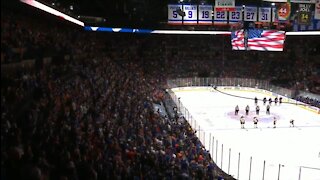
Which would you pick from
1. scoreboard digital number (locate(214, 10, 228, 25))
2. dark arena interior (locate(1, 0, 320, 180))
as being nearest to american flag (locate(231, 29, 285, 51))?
scoreboard digital number (locate(214, 10, 228, 25))

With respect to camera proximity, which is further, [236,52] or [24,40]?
[236,52]

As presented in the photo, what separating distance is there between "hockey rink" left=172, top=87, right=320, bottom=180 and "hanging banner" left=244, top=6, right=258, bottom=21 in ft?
25.4

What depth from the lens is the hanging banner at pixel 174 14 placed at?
113ft

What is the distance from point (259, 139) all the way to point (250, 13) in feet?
61.5

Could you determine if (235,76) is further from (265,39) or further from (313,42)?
(265,39)

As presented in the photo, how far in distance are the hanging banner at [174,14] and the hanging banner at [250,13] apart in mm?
5825

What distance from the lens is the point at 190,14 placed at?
115 ft

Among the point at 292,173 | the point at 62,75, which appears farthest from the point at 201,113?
the point at 62,75

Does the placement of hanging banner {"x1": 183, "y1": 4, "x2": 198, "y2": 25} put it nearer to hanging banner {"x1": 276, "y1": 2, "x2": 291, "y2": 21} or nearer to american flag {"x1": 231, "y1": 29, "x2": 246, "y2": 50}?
american flag {"x1": 231, "y1": 29, "x2": 246, "y2": 50}

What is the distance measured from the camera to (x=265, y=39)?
28719 mm

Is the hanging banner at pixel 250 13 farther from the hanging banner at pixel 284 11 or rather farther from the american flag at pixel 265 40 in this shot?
the hanging banner at pixel 284 11

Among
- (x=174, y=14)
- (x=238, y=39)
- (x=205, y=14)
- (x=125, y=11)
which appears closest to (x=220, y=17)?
(x=205, y=14)

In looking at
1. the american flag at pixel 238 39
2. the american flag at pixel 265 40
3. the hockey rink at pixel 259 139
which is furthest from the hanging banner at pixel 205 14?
the hockey rink at pixel 259 139

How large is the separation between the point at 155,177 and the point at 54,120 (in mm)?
2399
